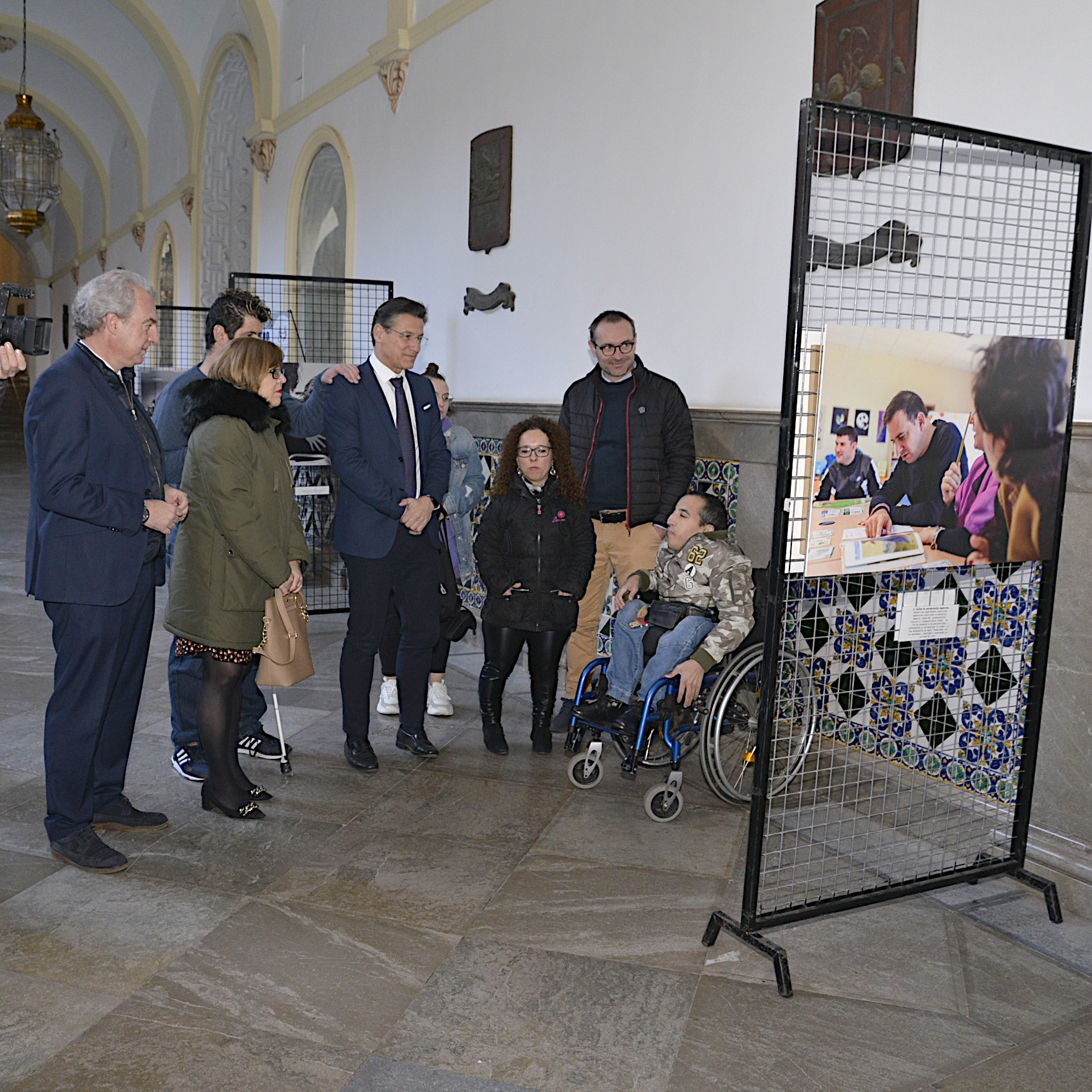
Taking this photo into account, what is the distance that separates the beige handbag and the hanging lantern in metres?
10.0

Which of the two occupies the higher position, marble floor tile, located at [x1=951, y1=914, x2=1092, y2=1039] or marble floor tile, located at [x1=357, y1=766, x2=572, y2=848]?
marble floor tile, located at [x1=357, y1=766, x2=572, y2=848]

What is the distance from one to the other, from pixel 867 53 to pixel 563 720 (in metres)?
2.66

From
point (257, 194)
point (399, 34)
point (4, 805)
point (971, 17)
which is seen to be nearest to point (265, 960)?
point (4, 805)

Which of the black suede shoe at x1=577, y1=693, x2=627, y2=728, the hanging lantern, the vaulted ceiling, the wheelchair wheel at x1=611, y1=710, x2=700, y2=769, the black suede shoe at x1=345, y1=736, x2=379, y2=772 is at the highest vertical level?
the vaulted ceiling

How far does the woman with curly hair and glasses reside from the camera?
13.2 ft

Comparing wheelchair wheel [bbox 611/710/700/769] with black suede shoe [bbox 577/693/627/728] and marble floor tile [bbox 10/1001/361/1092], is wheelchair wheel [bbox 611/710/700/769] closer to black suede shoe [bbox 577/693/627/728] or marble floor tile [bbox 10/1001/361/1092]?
black suede shoe [bbox 577/693/627/728]

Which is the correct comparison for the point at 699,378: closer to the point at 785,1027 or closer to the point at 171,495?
the point at 171,495

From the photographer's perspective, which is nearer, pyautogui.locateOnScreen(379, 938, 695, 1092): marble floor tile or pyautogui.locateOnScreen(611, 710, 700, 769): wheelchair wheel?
pyautogui.locateOnScreen(379, 938, 695, 1092): marble floor tile

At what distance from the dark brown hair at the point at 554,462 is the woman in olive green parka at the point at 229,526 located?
0.98 meters

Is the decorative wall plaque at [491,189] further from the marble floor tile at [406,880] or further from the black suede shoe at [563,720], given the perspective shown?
the marble floor tile at [406,880]

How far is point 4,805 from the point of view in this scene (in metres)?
3.50

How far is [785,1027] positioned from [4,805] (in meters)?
2.50

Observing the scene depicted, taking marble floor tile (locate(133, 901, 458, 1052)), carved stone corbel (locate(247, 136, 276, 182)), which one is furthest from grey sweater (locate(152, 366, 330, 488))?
carved stone corbel (locate(247, 136, 276, 182))

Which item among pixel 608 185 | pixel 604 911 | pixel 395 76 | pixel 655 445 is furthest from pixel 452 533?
pixel 395 76
